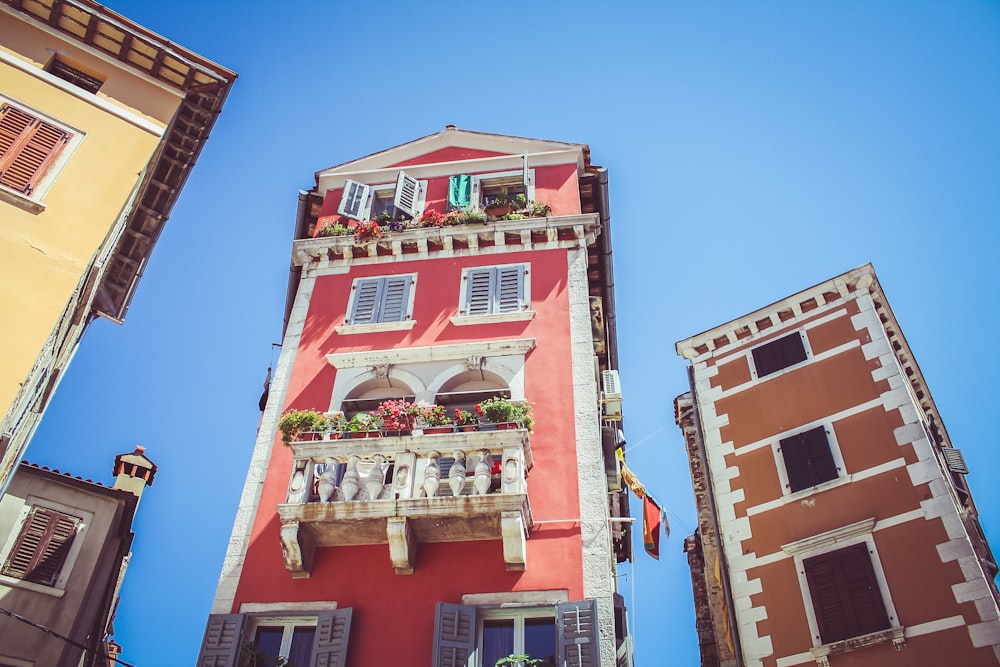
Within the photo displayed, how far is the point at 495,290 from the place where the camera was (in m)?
19.5

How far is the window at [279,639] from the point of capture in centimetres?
1355

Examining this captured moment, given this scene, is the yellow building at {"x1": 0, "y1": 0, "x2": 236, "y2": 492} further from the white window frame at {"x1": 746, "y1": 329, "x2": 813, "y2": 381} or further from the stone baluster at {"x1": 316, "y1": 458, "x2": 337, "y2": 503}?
the white window frame at {"x1": 746, "y1": 329, "x2": 813, "y2": 381}

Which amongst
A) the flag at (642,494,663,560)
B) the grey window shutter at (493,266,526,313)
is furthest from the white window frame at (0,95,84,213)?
the flag at (642,494,663,560)

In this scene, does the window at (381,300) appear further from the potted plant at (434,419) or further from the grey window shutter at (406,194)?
the potted plant at (434,419)

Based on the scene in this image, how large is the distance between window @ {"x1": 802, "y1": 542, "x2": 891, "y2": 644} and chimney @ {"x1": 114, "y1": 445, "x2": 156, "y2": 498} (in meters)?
17.0

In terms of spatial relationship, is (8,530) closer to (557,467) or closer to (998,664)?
(557,467)

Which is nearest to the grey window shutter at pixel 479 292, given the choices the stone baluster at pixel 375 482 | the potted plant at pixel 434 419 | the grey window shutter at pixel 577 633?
the potted plant at pixel 434 419

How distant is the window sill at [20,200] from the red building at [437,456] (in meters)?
5.64

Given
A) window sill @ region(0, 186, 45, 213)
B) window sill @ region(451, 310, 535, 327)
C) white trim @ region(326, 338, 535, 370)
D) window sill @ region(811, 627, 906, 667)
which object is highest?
window sill @ region(451, 310, 535, 327)

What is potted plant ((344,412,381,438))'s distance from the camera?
15734 mm

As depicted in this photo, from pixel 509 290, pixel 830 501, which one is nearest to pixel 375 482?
pixel 509 290

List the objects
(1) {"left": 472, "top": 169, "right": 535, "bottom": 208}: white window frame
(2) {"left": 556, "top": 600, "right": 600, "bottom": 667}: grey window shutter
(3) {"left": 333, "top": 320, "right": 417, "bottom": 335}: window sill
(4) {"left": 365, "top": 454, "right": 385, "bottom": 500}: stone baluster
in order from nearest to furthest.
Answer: (2) {"left": 556, "top": 600, "right": 600, "bottom": 667}: grey window shutter
(4) {"left": 365, "top": 454, "right": 385, "bottom": 500}: stone baluster
(3) {"left": 333, "top": 320, "right": 417, "bottom": 335}: window sill
(1) {"left": 472, "top": 169, "right": 535, "bottom": 208}: white window frame

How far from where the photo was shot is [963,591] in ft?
51.8

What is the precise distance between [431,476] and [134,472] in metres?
12.6
